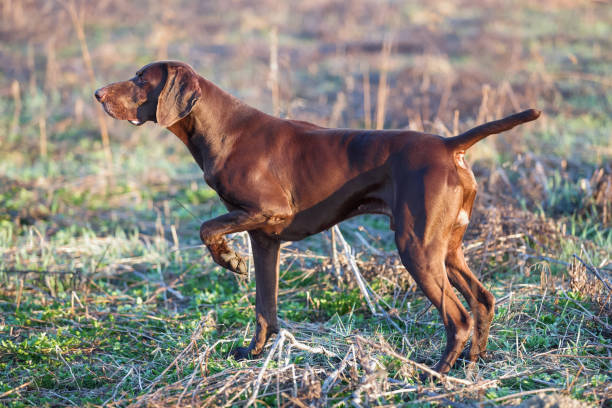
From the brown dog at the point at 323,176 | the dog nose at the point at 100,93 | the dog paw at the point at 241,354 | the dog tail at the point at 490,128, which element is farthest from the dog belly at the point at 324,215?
the dog nose at the point at 100,93

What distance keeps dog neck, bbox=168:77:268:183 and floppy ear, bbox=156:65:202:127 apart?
63mm

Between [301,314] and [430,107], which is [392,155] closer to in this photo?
[301,314]

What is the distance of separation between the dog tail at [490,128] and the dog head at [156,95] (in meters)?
1.41

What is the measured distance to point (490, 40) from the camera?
46.9ft

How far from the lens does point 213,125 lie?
3.47 m

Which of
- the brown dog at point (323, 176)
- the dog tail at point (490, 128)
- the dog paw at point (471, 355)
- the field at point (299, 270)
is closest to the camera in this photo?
the dog tail at point (490, 128)

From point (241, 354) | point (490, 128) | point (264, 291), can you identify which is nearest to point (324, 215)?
point (264, 291)

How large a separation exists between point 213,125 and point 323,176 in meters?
0.69

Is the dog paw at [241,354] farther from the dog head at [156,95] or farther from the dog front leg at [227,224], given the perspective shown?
the dog head at [156,95]

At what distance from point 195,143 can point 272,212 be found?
0.63 m

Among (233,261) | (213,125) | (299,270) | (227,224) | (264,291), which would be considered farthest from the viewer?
(299,270)

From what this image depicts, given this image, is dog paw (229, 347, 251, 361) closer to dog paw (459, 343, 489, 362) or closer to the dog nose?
dog paw (459, 343, 489, 362)

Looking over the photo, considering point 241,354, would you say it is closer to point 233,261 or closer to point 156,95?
point 233,261

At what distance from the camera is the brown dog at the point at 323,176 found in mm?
3129
